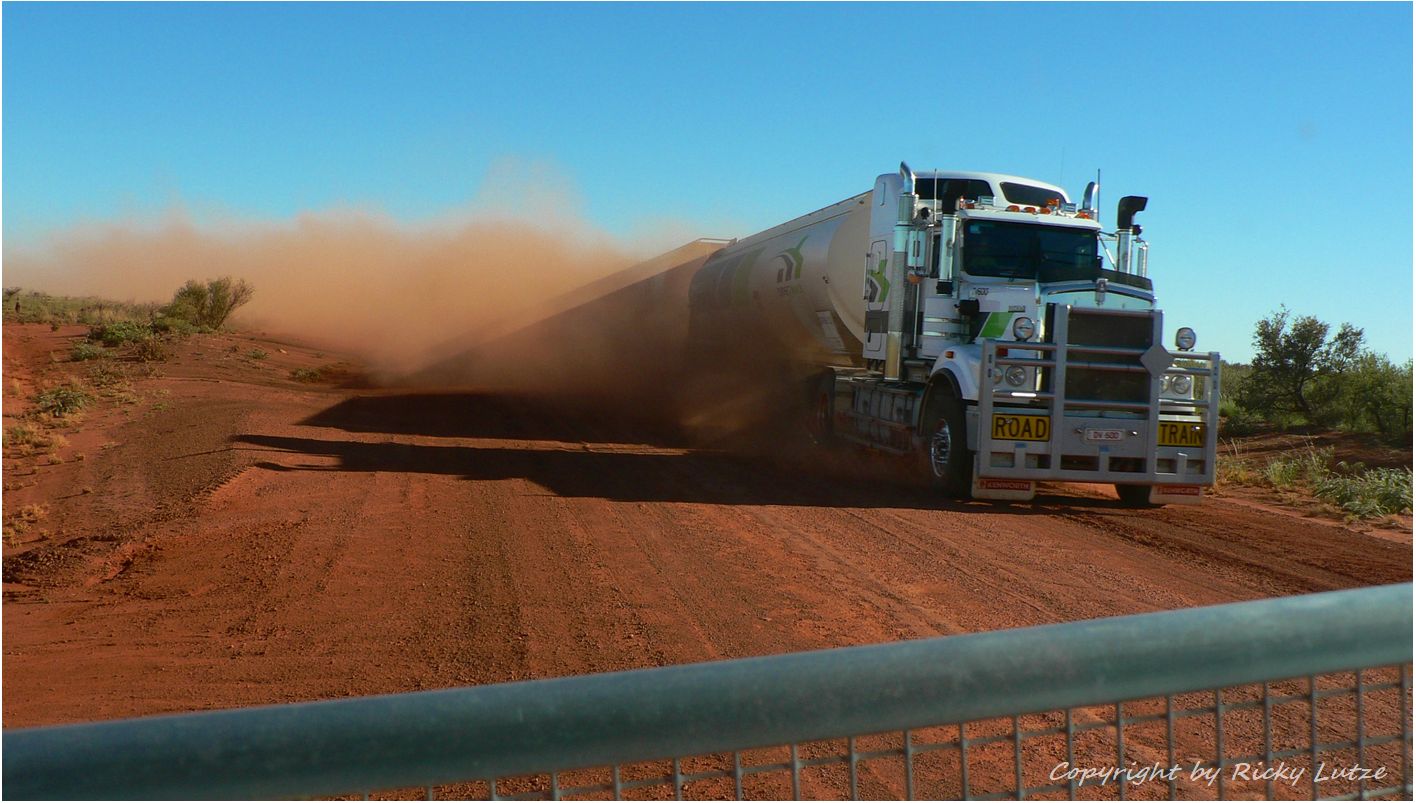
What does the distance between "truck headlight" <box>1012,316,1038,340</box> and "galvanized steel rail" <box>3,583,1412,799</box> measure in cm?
1152

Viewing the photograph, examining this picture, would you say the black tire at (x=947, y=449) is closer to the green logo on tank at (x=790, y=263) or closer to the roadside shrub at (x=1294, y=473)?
the green logo on tank at (x=790, y=263)

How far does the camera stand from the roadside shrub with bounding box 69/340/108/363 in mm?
28453

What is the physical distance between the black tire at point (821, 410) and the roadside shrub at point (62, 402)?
12377 millimetres

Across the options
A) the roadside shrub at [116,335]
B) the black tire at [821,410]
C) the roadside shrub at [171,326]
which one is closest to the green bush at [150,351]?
the roadside shrub at [116,335]

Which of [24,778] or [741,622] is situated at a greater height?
[24,778]

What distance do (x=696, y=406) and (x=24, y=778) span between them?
76.1 ft

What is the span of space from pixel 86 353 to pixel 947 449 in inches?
940

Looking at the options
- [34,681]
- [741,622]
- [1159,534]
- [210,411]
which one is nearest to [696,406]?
[210,411]

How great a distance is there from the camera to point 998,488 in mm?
13156

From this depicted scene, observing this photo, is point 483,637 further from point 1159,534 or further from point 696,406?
point 696,406

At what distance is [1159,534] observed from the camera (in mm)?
11609

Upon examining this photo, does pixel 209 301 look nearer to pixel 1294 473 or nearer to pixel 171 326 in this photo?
pixel 171 326

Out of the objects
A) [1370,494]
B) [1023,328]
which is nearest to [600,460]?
[1023,328]

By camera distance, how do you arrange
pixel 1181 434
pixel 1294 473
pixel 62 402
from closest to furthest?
1. pixel 1181 434
2. pixel 1294 473
3. pixel 62 402
